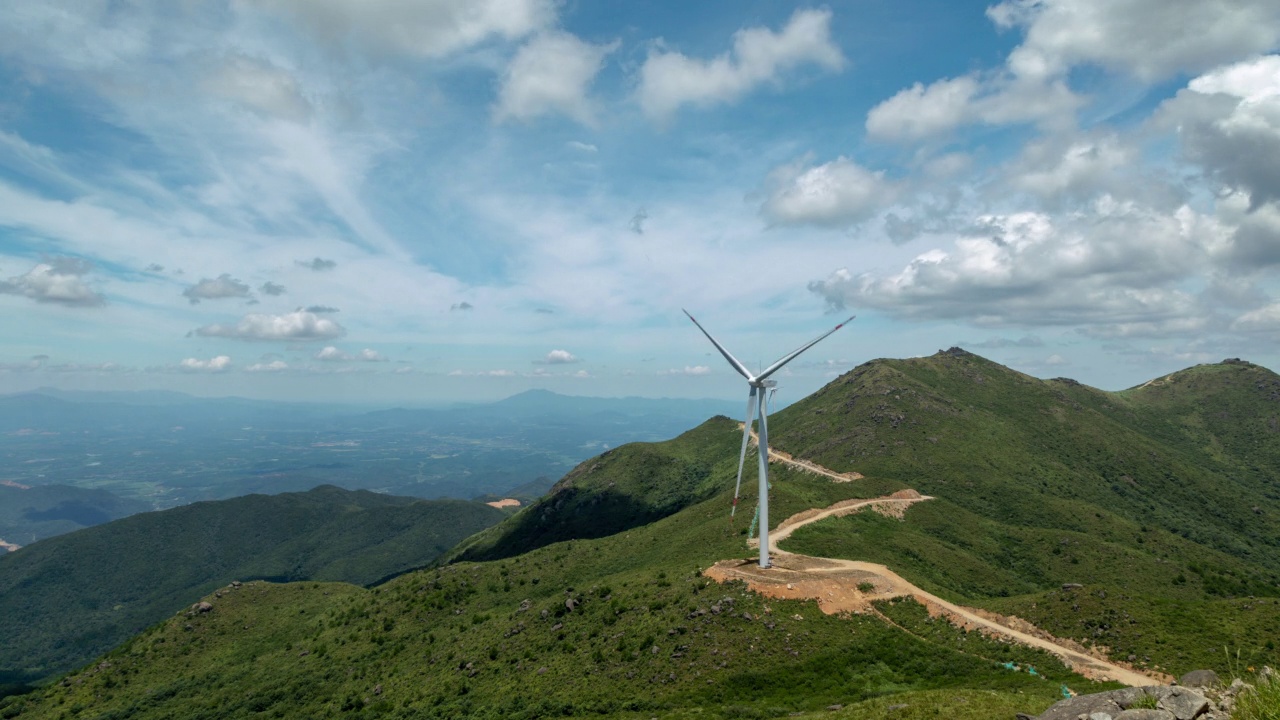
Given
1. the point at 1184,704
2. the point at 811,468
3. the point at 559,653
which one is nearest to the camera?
the point at 1184,704

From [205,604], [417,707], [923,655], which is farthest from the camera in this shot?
[205,604]

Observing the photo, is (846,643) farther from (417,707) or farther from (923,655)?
(417,707)

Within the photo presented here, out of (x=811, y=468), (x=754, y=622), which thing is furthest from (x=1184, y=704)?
(x=811, y=468)

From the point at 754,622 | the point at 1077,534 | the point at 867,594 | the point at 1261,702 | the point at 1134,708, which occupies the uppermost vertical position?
the point at 1261,702

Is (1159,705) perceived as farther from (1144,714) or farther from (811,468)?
(811,468)

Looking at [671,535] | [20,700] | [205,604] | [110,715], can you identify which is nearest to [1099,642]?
[671,535]

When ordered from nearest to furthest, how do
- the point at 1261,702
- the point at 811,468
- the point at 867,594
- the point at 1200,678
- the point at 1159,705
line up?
the point at 1261,702, the point at 1159,705, the point at 1200,678, the point at 867,594, the point at 811,468

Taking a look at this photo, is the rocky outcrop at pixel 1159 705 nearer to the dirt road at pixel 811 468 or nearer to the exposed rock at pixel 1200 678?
the exposed rock at pixel 1200 678

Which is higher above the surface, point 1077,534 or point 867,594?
point 867,594
